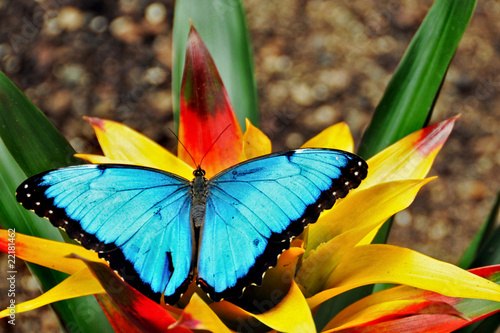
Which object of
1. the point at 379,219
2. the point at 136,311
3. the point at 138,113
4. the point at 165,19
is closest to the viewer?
the point at 136,311

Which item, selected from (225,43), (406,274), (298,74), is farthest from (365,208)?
(298,74)

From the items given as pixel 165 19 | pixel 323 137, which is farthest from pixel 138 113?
pixel 323 137

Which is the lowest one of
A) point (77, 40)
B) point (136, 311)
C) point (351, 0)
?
point (136, 311)

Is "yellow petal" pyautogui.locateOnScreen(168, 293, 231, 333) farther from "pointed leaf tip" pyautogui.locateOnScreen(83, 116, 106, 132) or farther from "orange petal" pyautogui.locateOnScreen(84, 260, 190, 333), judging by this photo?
"pointed leaf tip" pyautogui.locateOnScreen(83, 116, 106, 132)

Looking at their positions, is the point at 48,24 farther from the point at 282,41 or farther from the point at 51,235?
the point at 51,235

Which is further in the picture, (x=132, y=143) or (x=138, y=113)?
(x=138, y=113)

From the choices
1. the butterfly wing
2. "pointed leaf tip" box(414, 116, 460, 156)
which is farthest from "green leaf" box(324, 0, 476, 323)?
the butterfly wing

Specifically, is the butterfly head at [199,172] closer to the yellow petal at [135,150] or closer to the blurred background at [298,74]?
the yellow petal at [135,150]
